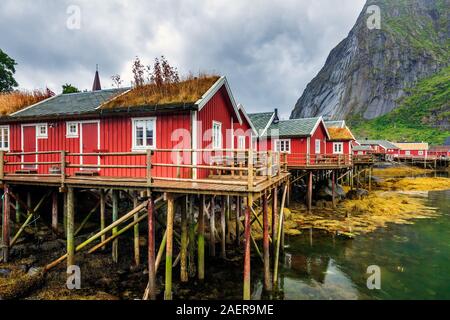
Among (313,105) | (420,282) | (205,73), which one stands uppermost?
(313,105)

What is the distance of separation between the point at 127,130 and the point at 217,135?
4168 millimetres

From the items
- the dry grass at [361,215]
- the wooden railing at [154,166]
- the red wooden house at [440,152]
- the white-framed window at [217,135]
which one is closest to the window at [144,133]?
the wooden railing at [154,166]

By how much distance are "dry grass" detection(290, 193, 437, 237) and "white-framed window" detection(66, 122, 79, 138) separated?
523 inches

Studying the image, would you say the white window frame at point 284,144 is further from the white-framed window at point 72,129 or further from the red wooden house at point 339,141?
the white-framed window at point 72,129

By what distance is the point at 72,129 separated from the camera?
13.2 meters

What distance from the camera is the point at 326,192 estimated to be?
24.7 meters

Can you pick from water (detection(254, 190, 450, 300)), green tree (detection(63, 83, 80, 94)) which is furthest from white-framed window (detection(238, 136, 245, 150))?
green tree (detection(63, 83, 80, 94))

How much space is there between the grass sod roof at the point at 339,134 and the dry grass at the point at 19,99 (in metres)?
29.6

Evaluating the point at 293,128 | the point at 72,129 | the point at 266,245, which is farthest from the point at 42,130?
the point at 293,128

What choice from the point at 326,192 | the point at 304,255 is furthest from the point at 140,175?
the point at 326,192

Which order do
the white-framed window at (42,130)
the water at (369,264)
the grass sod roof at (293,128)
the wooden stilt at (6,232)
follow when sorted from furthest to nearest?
the grass sod roof at (293,128), the white-framed window at (42,130), the wooden stilt at (6,232), the water at (369,264)

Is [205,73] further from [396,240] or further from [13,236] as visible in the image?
[396,240]

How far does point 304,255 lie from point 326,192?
40.8ft

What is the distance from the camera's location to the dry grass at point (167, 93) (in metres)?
11.6
